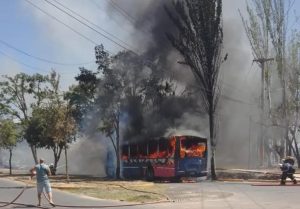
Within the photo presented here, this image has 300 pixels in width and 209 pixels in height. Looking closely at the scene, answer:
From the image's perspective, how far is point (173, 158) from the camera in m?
35.6

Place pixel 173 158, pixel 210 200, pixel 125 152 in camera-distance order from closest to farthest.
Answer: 1. pixel 210 200
2. pixel 173 158
3. pixel 125 152

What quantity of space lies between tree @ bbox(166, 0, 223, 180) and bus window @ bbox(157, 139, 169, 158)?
152 inches

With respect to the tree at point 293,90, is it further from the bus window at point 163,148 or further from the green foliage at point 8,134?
the green foliage at point 8,134

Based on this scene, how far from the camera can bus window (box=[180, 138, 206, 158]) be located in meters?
35.9

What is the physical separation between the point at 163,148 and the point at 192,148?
1819 mm

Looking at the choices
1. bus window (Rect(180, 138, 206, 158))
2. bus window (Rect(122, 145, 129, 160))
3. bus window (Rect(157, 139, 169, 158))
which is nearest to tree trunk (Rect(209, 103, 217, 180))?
bus window (Rect(180, 138, 206, 158))

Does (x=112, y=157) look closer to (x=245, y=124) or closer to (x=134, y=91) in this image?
(x=134, y=91)

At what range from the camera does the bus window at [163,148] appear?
119 feet

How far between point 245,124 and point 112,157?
60.9 feet

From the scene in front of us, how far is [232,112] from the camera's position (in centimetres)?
5900

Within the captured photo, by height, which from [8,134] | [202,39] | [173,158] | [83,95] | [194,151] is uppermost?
[202,39]

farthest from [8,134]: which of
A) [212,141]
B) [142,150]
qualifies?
[212,141]

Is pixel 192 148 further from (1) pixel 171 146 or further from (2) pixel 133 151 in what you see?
(2) pixel 133 151

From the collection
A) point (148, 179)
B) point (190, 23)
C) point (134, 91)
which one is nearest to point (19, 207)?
point (148, 179)
